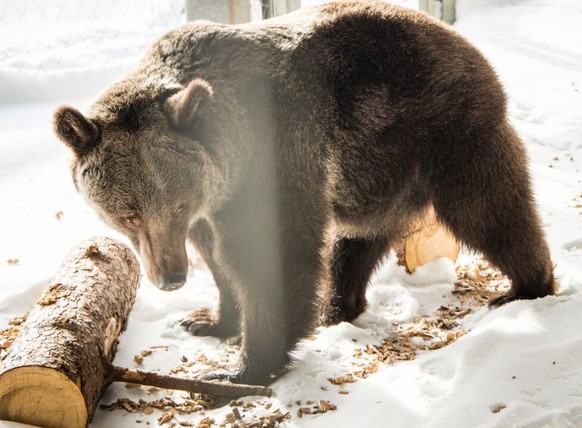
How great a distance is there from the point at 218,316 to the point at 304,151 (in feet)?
4.96

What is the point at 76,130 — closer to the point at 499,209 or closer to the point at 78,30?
the point at 499,209

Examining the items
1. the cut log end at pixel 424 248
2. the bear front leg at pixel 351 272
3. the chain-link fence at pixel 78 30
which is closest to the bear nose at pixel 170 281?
the bear front leg at pixel 351 272

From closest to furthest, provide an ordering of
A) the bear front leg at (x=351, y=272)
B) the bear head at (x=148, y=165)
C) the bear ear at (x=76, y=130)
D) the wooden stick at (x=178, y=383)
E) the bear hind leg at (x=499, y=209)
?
1. the bear ear at (x=76, y=130)
2. the bear head at (x=148, y=165)
3. the wooden stick at (x=178, y=383)
4. the bear hind leg at (x=499, y=209)
5. the bear front leg at (x=351, y=272)

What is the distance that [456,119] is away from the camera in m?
4.26

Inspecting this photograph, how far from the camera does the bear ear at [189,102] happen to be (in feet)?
12.0

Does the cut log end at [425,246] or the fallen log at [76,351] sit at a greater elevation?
the fallen log at [76,351]

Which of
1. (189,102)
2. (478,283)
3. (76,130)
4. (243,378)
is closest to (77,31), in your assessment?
(76,130)

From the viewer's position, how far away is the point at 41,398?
11.1ft

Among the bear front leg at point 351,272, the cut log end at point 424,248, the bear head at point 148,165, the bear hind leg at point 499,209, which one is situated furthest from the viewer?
the cut log end at point 424,248

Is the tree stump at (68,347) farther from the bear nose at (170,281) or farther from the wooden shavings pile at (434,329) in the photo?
the wooden shavings pile at (434,329)

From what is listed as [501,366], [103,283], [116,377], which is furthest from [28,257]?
[501,366]

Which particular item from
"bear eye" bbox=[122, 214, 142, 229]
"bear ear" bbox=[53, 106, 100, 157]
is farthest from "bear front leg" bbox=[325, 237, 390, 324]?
"bear ear" bbox=[53, 106, 100, 157]

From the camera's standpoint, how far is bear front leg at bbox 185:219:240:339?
474 centimetres

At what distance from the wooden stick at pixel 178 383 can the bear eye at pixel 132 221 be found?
829mm
